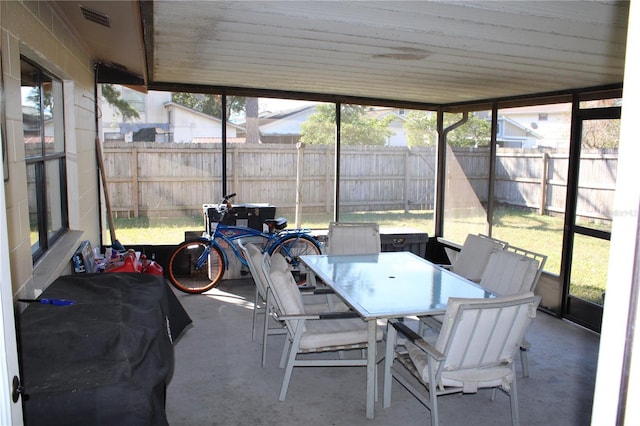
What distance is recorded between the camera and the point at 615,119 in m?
4.57

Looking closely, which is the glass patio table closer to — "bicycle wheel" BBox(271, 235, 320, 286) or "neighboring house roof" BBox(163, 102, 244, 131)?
"bicycle wheel" BBox(271, 235, 320, 286)

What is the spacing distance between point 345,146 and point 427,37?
13.2 ft

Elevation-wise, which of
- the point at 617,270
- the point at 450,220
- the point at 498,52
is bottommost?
the point at 450,220

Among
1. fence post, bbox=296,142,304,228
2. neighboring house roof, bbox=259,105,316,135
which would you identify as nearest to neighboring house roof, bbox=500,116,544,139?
fence post, bbox=296,142,304,228

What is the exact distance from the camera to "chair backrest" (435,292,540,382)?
255 centimetres

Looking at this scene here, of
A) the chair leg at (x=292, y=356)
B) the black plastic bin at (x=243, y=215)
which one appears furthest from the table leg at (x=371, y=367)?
the black plastic bin at (x=243, y=215)

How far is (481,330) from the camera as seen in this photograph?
262 cm

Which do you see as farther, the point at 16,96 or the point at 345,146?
the point at 345,146

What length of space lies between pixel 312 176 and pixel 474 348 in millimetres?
4580

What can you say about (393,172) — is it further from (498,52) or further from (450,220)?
(498,52)

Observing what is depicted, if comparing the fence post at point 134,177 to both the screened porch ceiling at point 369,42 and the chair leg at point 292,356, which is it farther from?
the chair leg at point 292,356

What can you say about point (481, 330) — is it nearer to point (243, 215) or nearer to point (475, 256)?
point (475, 256)

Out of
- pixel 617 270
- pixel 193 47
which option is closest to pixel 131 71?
pixel 193 47

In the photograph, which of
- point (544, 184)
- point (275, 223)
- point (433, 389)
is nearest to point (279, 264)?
point (433, 389)
